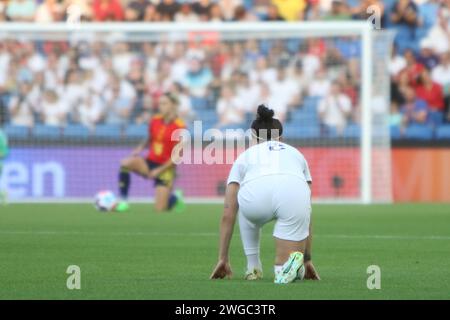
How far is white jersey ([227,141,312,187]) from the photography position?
10945mm

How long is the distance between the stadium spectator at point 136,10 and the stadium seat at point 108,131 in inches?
144

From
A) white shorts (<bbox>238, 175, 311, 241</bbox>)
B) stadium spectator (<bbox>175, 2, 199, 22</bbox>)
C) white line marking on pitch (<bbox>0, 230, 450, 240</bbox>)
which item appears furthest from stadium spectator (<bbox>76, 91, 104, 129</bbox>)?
white shorts (<bbox>238, 175, 311, 241</bbox>)

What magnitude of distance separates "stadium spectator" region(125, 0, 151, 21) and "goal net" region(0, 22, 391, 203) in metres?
2.09

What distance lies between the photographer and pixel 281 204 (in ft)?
35.6

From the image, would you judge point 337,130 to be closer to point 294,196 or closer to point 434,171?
point 434,171

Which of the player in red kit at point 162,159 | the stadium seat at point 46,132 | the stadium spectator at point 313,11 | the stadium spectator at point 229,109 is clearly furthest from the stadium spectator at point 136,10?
the player in red kit at point 162,159

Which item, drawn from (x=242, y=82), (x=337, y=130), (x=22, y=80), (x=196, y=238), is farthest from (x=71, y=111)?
(x=196, y=238)

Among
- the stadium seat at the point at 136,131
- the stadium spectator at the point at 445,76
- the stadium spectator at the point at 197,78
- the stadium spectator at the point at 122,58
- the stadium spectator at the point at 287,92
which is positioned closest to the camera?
the stadium spectator at the point at 287,92

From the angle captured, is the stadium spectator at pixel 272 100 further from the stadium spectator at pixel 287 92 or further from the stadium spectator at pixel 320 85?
the stadium spectator at pixel 320 85

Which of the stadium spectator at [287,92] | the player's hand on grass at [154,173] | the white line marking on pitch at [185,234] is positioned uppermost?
the stadium spectator at [287,92]

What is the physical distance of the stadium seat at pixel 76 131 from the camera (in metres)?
26.6

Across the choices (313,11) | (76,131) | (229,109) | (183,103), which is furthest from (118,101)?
(313,11)

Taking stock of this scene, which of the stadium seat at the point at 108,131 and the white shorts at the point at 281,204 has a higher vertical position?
the white shorts at the point at 281,204

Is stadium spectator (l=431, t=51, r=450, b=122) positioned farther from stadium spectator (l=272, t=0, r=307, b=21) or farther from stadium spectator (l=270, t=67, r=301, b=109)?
stadium spectator (l=272, t=0, r=307, b=21)
